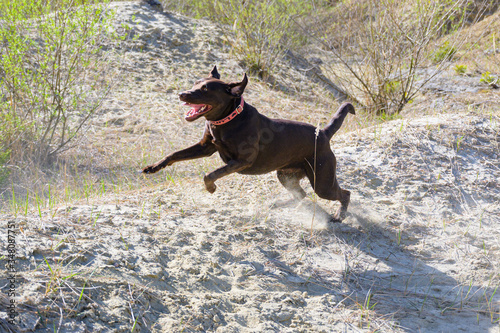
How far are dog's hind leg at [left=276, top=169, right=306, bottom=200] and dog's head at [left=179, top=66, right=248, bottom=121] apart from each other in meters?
1.04

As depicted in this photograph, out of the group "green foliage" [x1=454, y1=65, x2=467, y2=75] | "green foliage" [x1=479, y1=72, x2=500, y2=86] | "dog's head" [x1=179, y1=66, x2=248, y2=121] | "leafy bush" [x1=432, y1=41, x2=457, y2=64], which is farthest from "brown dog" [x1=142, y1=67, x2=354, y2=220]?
"green foliage" [x1=454, y1=65, x2=467, y2=75]

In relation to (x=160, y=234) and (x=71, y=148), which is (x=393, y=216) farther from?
(x=71, y=148)

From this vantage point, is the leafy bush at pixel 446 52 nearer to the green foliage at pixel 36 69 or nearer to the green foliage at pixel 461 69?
the green foliage at pixel 461 69

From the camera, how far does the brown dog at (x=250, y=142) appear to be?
379 cm

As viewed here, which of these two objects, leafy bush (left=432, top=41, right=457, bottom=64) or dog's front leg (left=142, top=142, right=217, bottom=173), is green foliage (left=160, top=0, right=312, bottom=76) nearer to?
leafy bush (left=432, top=41, right=457, bottom=64)

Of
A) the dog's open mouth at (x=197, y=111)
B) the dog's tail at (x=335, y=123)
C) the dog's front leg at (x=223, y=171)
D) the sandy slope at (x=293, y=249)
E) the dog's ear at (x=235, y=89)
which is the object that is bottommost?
the sandy slope at (x=293, y=249)

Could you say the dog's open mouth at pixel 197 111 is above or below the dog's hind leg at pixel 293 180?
above

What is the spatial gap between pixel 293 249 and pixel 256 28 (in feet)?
23.2

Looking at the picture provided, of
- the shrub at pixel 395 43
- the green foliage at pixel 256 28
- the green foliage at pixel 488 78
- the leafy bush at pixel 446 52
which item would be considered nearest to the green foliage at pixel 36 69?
the shrub at pixel 395 43

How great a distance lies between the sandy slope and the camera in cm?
297

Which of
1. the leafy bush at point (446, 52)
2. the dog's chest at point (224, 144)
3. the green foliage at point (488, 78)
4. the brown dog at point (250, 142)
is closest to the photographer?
the brown dog at point (250, 142)

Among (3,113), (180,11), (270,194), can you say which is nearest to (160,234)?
(270,194)

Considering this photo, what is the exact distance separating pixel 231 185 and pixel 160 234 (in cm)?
157

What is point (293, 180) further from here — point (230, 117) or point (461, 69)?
point (461, 69)
